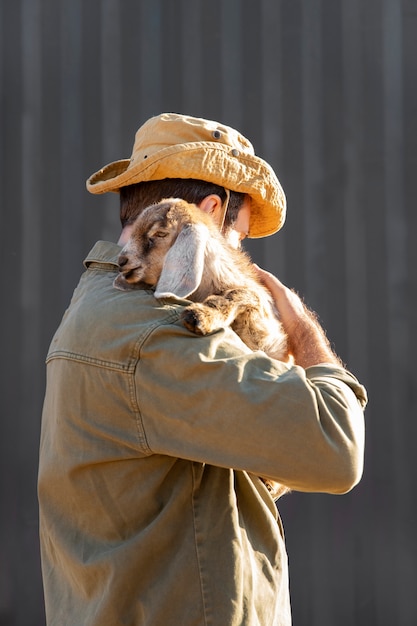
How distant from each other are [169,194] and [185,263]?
21 centimetres

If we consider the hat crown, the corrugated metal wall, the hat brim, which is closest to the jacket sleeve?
the hat brim

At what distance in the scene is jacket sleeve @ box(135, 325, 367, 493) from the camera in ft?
5.88

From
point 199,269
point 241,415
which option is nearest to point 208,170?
point 199,269

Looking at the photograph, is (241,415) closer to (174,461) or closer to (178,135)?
(174,461)

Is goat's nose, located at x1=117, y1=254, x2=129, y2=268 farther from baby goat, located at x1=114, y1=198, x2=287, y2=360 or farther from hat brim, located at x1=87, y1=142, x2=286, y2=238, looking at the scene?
hat brim, located at x1=87, y1=142, x2=286, y2=238

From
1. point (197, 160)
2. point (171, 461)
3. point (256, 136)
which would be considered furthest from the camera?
point (256, 136)

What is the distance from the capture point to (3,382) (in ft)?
14.3

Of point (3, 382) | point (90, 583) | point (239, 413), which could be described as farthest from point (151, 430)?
point (3, 382)

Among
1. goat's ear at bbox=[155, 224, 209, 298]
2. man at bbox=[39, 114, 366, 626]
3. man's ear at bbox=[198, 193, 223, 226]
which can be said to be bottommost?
man at bbox=[39, 114, 366, 626]

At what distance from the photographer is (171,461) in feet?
6.24

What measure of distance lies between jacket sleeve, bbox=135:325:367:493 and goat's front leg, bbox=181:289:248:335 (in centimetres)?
4

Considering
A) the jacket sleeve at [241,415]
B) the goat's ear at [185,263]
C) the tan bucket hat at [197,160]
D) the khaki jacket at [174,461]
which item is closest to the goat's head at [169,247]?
the goat's ear at [185,263]

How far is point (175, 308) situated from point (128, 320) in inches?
5.1

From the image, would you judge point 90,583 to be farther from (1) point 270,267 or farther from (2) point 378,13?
(2) point 378,13
